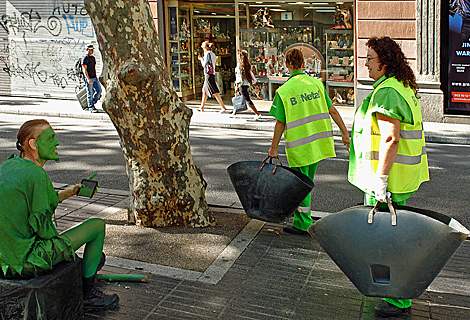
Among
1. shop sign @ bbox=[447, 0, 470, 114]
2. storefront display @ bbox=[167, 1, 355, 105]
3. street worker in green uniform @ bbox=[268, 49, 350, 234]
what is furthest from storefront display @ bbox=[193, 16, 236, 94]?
street worker in green uniform @ bbox=[268, 49, 350, 234]

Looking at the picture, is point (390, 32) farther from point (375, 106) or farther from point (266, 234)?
point (375, 106)

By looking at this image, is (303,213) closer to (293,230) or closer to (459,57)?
(293,230)

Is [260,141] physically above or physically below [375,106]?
below

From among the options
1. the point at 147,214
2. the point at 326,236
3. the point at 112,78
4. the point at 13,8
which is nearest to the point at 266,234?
the point at 147,214

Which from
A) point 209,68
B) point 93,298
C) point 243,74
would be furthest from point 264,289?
point 209,68

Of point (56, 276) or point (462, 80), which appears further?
point (462, 80)

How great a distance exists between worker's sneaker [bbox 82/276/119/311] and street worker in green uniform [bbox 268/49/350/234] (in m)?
2.18

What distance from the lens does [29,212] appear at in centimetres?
346

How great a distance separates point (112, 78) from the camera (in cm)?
553

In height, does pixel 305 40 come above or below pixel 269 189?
above

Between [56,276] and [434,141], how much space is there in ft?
32.0

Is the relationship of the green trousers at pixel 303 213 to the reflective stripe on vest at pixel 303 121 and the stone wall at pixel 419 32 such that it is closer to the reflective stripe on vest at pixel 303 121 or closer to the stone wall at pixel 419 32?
the reflective stripe on vest at pixel 303 121

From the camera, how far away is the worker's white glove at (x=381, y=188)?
12.8 feet

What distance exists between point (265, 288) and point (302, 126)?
1829mm
